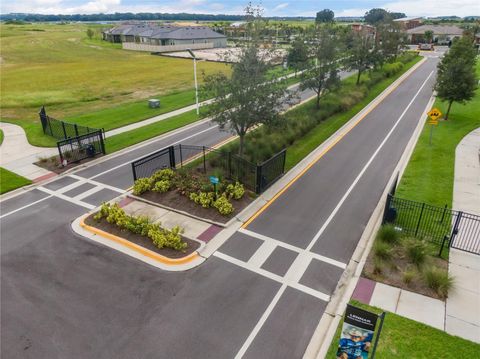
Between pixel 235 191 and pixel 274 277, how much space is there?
528cm

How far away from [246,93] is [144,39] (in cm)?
8296

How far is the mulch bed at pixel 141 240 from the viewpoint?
459 inches

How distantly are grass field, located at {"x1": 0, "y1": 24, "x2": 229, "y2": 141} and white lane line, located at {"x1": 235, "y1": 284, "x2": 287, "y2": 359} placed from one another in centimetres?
2132

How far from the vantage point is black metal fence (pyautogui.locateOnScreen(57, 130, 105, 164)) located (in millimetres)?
19344

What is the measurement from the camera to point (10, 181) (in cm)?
1716

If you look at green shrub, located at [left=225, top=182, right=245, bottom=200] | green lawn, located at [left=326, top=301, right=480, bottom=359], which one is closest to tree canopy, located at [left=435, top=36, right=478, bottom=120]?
green shrub, located at [left=225, top=182, right=245, bottom=200]

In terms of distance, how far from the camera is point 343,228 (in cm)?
1321

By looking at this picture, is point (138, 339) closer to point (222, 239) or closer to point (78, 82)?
point (222, 239)

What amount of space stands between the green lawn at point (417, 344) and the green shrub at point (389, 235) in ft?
12.0

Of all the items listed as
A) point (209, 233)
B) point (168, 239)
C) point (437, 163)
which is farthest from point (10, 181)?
point (437, 163)

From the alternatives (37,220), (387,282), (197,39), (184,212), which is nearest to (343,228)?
(387,282)

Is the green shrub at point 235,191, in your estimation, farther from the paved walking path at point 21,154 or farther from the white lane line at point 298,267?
the paved walking path at point 21,154

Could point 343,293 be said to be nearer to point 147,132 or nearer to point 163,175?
point 163,175

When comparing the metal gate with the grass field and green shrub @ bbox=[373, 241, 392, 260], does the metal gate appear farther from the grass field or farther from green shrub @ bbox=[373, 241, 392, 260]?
the grass field
